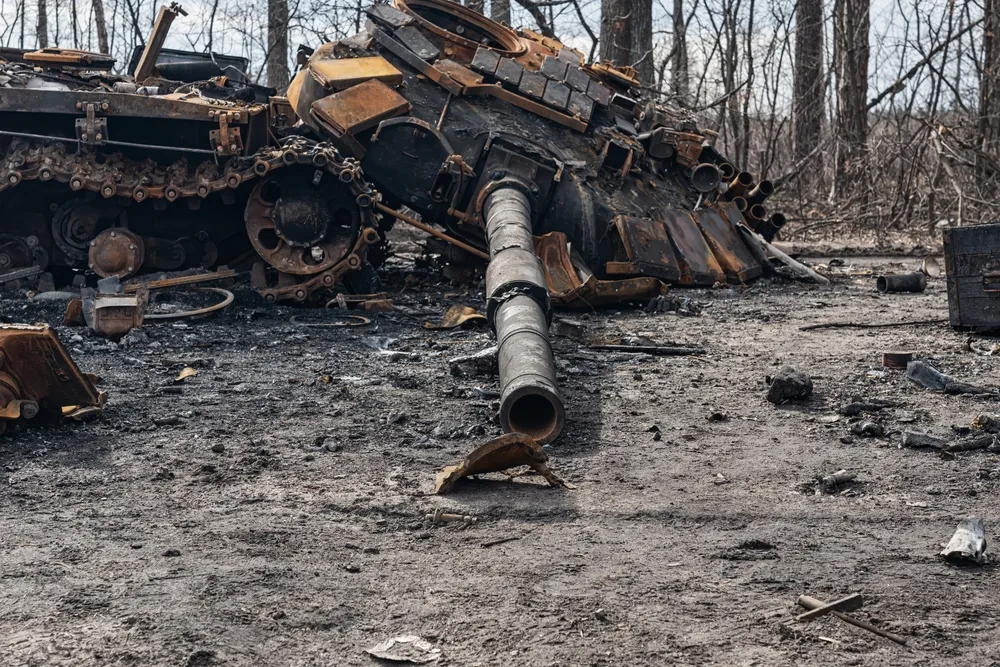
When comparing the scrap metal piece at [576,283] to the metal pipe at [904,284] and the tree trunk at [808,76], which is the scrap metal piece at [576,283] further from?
the tree trunk at [808,76]

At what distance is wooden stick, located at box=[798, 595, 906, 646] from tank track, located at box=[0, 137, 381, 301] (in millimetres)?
6626

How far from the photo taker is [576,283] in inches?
375

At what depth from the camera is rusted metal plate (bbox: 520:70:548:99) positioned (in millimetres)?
10961

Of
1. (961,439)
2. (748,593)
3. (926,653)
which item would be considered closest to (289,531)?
(748,593)

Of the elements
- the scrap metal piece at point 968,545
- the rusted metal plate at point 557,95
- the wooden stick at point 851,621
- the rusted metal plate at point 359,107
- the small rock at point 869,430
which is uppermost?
the rusted metal plate at point 557,95

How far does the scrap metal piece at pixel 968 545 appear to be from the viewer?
11.9 ft

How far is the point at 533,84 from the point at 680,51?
1098cm

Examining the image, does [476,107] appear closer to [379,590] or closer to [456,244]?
[456,244]

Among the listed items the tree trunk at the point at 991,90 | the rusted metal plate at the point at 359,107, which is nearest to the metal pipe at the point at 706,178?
the rusted metal plate at the point at 359,107

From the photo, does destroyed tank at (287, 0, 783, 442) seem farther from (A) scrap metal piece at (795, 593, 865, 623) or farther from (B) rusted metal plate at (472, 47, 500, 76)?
(A) scrap metal piece at (795, 593, 865, 623)

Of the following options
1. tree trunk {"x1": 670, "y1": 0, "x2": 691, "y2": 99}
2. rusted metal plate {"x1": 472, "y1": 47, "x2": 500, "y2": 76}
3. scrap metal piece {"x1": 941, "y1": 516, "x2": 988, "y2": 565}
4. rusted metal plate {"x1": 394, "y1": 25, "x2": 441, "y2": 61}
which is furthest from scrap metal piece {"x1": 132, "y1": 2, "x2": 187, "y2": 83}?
tree trunk {"x1": 670, "y1": 0, "x2": 691, "y2": 99}

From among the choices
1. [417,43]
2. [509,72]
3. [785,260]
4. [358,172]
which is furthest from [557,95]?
[785,260]

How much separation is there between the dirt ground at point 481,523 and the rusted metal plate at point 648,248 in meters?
2.93

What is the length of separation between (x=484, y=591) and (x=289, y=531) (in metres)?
0.89
